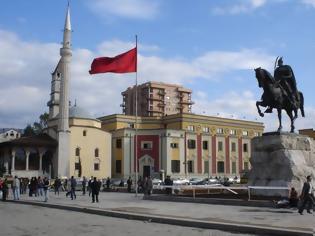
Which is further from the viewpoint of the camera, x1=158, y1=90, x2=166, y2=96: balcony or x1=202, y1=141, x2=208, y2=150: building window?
x1=158, y1=90, x2=166, y2=96: balcony

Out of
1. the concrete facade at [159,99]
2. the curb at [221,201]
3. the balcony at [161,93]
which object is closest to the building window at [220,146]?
the concrete facade at [159,99]

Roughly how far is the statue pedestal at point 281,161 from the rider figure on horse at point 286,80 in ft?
6.62

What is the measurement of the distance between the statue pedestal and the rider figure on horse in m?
2.02

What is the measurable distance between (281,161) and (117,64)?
49.0 feet

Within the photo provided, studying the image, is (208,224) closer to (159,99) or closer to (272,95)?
(272,95)

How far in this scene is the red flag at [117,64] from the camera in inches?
1339

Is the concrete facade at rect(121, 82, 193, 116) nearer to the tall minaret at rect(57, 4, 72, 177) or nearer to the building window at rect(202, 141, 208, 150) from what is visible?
the building window at rect(202, 141, 208, 150)

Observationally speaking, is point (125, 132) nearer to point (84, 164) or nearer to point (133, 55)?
point (84, 164)

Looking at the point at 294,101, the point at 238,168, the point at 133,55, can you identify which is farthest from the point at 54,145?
the point at 294,101

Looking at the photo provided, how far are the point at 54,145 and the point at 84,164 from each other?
5.77 metres

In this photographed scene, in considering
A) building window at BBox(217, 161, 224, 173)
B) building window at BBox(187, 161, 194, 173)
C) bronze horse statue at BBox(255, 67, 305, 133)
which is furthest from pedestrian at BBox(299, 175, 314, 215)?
building window at BBox(217, 161, 224, 173)

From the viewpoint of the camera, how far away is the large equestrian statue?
24.8 m

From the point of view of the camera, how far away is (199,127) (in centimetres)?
8956

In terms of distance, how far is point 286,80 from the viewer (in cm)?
2562
